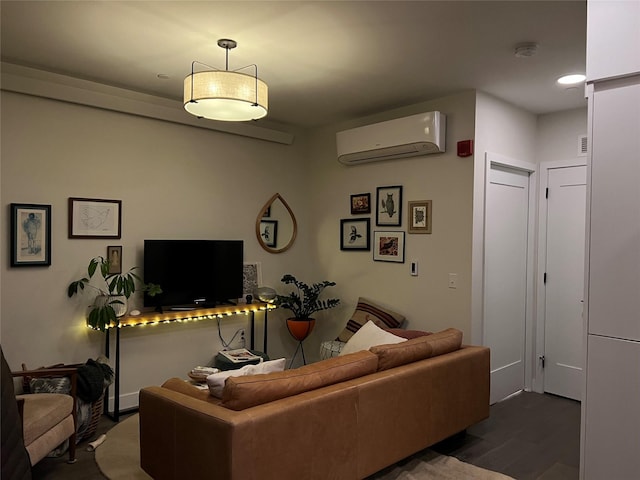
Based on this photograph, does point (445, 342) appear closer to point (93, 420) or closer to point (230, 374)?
point (230, 374)

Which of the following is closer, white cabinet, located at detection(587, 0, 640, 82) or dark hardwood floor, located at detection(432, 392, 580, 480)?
white cabinet, located at detection(587, 0, 640, 82)

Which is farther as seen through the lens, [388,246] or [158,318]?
[388,246]

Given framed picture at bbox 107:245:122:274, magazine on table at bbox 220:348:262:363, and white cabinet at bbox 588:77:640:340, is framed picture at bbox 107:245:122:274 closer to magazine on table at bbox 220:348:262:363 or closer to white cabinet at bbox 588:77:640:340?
magazine on table at bbox 220:348:262:363

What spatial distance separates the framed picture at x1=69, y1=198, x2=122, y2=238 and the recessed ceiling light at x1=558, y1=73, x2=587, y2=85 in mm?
3600

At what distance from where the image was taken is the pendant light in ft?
8.86

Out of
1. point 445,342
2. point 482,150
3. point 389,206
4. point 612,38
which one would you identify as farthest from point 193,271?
point 612,38

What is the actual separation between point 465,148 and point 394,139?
620 mm

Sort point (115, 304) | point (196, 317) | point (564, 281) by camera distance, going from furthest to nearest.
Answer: point (564, 281) < point (196, 317) < point (115, 304)

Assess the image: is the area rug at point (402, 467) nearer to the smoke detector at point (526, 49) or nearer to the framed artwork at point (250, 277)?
the framed artwork at point (250, 277)

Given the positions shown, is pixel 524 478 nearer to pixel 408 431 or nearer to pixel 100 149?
pixel 408 431

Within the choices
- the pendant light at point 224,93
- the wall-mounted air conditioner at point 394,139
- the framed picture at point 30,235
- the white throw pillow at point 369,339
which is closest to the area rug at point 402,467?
the white throw pillow at point 369,339

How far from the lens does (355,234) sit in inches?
191

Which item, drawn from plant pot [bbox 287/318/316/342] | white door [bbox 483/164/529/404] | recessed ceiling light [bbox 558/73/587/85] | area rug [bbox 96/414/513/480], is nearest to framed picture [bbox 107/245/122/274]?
area rug [bbox 96/414/513/480]

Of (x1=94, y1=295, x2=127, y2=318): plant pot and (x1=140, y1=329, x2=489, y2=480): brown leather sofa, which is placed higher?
(x1=94, y1=295, x2=127, y2=318): plant pot
